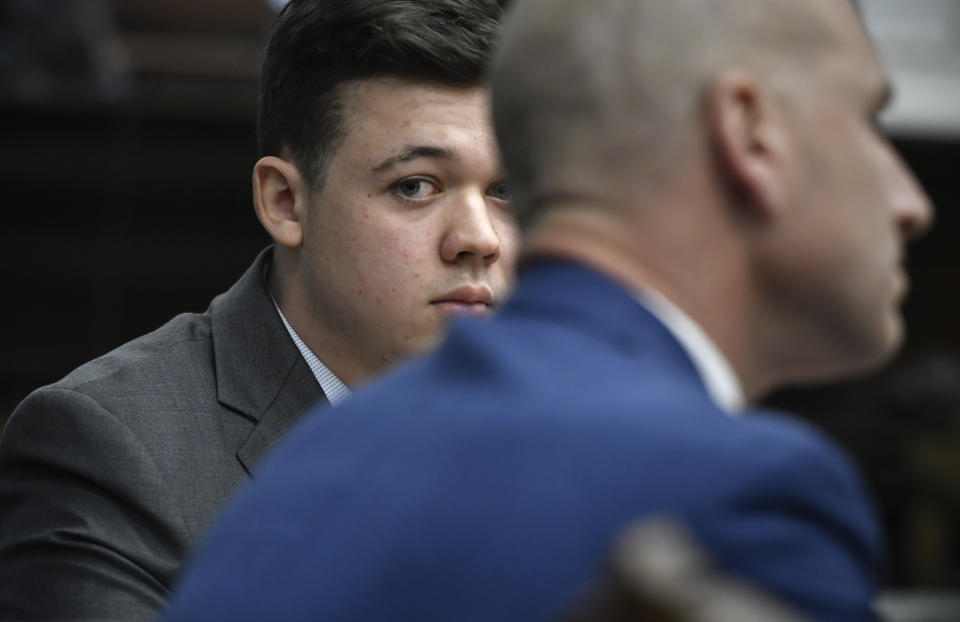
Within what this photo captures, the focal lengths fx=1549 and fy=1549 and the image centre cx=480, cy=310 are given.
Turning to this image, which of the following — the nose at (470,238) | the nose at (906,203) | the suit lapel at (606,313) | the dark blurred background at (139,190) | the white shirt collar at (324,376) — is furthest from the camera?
the dark blurred background at (139,190)

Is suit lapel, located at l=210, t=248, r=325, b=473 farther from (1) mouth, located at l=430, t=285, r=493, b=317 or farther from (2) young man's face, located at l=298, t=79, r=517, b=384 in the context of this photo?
(1) mouth, located at l=430, t=285, r=493, b=317

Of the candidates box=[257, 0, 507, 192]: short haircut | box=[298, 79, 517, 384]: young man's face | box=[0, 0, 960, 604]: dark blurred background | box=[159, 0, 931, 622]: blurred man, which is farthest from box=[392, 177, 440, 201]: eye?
box=[0, 0, 960, 604]: dark blurred background

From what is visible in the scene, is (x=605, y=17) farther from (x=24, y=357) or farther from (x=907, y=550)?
(x=24, y=357)

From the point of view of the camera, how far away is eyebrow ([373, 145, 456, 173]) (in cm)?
228

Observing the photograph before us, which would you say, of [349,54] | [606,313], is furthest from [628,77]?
[349,54]

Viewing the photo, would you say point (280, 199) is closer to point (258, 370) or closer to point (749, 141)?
point (258, 370)

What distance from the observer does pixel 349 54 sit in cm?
235

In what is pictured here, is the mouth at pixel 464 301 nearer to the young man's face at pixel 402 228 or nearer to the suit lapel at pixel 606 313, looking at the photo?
the young man's face at pixel 402 228

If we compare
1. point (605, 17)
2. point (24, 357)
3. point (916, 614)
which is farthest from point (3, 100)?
point (605, 17)

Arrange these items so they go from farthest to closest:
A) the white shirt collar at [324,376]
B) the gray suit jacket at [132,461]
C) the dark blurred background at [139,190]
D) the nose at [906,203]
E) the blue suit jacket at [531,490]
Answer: the dark blurred background at [139,190], the white shirt collar at [324,376], the gray suit jacket at [132,461], the nose at [906,203], the blue suit jacket at [531,490]

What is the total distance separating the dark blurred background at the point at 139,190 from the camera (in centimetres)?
629

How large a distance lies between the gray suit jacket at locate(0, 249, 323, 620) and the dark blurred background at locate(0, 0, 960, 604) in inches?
163

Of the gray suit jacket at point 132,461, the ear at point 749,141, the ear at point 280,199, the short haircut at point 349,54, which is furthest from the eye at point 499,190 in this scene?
the ear at point 749,141

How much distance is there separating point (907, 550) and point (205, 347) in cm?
418
